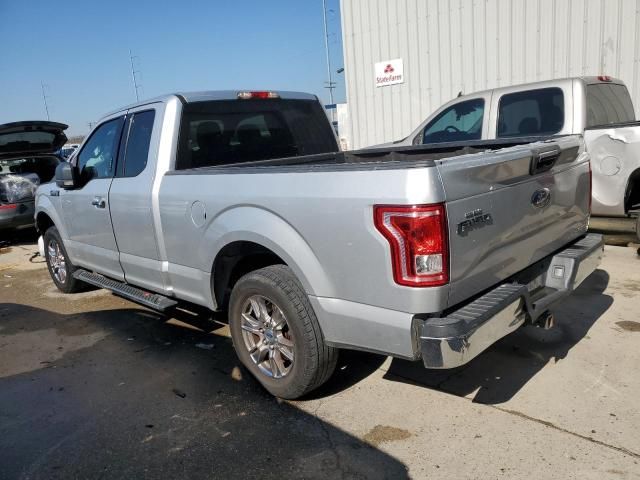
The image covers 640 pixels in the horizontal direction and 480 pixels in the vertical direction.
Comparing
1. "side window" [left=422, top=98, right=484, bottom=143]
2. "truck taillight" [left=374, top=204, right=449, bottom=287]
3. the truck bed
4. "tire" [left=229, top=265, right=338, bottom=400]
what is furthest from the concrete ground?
"side window" [left=422, top=98, right=484, bottom=143]

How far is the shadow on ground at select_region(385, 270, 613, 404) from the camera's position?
10.9ft

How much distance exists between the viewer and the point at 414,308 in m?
2.46

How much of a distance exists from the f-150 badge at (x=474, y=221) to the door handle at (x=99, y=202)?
3.27 m

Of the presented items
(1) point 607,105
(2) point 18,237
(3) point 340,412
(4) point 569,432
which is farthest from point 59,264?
(1) point 607,105

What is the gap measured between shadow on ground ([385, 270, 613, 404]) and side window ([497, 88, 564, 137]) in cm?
235

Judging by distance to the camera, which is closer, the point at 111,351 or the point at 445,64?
the point at 111,351

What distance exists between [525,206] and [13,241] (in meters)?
10.7

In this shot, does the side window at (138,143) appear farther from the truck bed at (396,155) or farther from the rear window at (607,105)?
the rear window at (607,105)

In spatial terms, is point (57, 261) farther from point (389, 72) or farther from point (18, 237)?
point (389, 72)

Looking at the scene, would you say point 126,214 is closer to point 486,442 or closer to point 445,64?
point 486,442

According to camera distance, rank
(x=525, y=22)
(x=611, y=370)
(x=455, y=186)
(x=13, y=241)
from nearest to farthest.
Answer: (x=455, y=186)
(x=611, y=370)
(x=525, y=22)
(x=13, y=241)

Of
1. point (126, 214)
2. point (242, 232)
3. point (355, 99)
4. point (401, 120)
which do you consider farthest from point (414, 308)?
point (355, 99)

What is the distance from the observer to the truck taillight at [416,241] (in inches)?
93.0

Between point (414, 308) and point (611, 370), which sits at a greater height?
point (414, 308)
